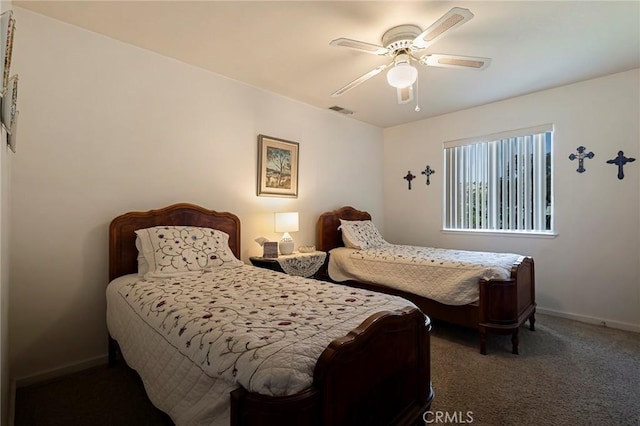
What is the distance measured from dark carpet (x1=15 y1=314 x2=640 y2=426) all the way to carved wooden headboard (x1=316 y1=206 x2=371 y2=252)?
174 cm

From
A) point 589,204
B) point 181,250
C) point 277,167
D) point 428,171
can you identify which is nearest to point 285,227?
point 277,167

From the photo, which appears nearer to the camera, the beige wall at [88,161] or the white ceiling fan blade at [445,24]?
the white ceiling fan blade at [445,24]

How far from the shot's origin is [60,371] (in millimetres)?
2225

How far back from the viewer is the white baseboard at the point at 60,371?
82.2 inches

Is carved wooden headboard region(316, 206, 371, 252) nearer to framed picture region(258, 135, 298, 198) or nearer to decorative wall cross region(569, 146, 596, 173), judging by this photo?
framed picture region(258, 135, 298, 198)

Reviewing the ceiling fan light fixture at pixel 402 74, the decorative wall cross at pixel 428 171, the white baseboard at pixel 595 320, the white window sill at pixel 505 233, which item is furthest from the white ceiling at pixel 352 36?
the white baseboard at pixel 595 320

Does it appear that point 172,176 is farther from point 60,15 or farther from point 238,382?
point 238,382

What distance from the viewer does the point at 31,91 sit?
7.00ft

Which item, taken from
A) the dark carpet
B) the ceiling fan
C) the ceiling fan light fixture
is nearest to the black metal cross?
the dark carpet

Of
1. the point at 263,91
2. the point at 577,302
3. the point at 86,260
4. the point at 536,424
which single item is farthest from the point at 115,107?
the point at 577,302

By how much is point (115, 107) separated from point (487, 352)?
363cm

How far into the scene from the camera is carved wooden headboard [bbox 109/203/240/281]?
238 centimetres

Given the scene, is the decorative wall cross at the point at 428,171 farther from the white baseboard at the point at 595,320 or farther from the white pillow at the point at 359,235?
the white baseboard at the point at 595,320

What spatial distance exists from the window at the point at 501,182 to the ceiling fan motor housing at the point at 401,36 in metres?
2.26
